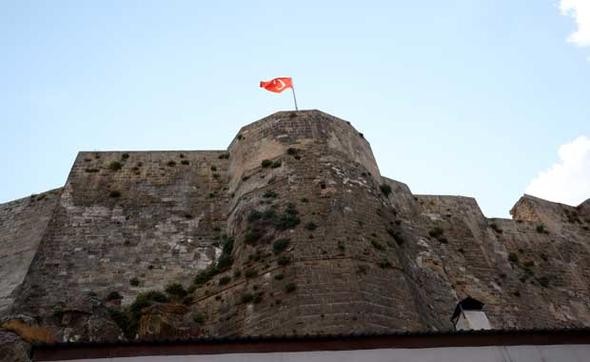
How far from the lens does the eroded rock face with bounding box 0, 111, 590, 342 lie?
14273 millimetres

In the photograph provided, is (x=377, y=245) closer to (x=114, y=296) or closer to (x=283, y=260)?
(x=283, y=260)

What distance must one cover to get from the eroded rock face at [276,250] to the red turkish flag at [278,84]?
10.6 feet

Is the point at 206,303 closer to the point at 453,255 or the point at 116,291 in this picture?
the point at 116,291

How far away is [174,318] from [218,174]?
21.3 feet

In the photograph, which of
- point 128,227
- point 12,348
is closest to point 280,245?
point 128,227

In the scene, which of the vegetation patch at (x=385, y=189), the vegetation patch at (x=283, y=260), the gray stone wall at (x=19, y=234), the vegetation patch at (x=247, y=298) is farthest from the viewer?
the vegetation patch at (x=385, y=189)

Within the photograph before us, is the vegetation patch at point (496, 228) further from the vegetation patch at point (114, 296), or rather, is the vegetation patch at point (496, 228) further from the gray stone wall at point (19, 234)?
the gray stone wall at point (19, 234)

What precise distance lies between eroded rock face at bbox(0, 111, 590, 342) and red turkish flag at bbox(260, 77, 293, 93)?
3.23m

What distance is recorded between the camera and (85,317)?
14820mm

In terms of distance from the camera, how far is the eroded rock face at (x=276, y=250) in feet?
46.8

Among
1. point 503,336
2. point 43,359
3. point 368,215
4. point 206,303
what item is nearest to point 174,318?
point 206,303

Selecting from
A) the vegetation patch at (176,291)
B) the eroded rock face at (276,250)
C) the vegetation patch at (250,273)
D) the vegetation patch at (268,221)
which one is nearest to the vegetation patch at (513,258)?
the eroded rock face at (276,250)

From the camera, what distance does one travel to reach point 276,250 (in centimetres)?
1542

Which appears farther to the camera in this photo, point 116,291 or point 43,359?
point 116,291
